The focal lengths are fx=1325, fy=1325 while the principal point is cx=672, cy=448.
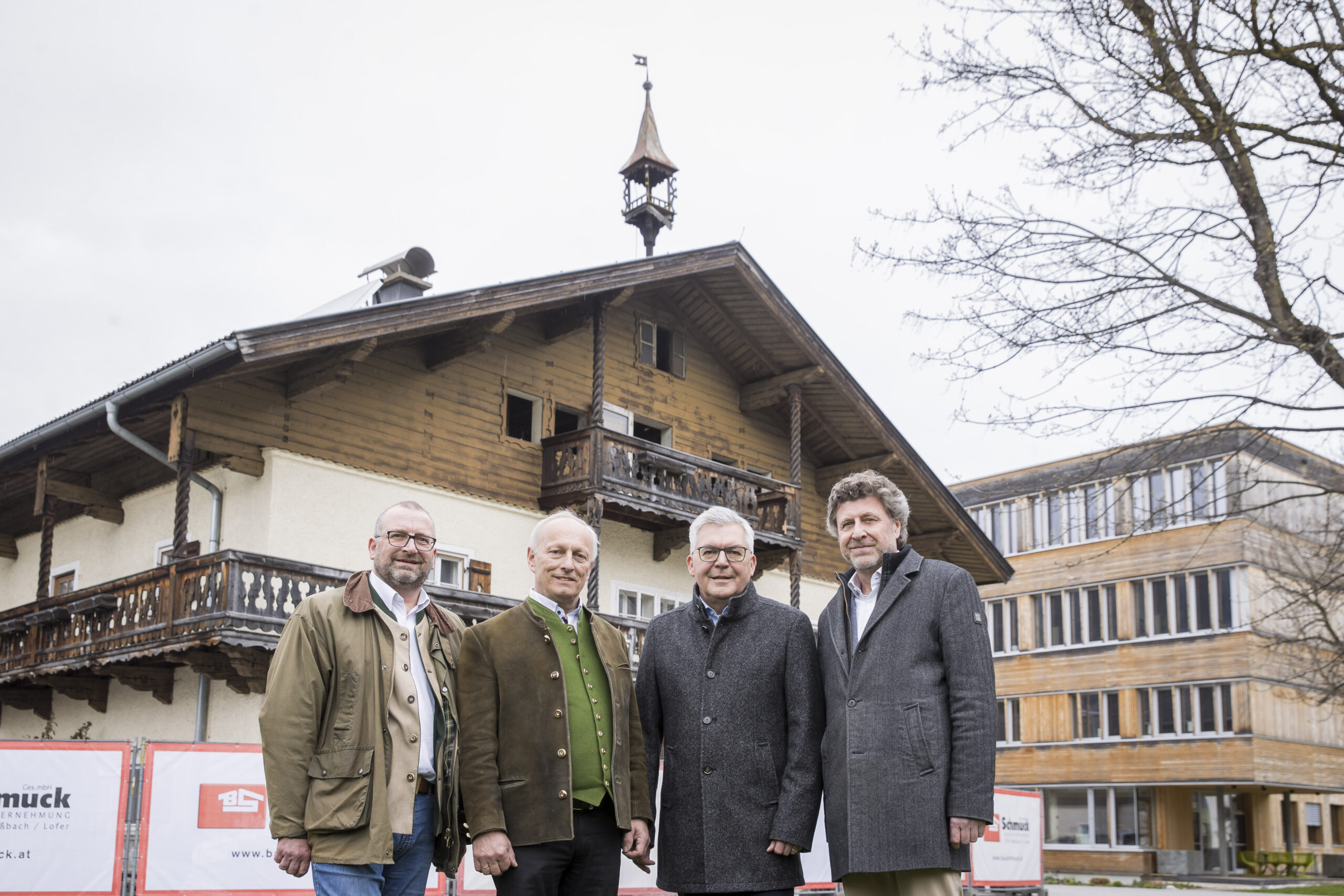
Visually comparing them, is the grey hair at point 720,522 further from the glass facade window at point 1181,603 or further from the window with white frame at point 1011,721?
the window with white frame at point 1011,721

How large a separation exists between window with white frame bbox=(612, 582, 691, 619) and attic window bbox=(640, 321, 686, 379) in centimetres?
382

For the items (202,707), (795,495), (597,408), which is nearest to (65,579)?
(202,707)

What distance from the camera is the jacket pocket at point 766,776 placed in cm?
515

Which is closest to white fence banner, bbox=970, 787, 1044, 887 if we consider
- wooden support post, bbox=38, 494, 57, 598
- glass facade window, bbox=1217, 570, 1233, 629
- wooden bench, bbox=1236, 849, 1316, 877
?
wooden support post, bbox=38, 494, 57, 598

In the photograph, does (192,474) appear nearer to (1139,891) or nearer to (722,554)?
(722,554)

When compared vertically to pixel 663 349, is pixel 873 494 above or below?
below

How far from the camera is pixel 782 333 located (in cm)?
2320

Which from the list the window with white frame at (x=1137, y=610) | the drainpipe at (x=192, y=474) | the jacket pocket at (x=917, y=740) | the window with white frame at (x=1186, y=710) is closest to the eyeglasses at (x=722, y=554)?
the jacket pocket at (x=917, y=740)

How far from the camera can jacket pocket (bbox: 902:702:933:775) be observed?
482 centimetres

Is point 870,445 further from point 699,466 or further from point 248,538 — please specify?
point 248,538

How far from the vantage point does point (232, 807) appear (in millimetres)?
10656

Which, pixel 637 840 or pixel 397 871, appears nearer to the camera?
pixel 397 871

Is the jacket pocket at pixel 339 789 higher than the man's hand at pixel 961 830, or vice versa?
the jacket pocket at pixel 339 789

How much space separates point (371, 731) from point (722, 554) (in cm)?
153
